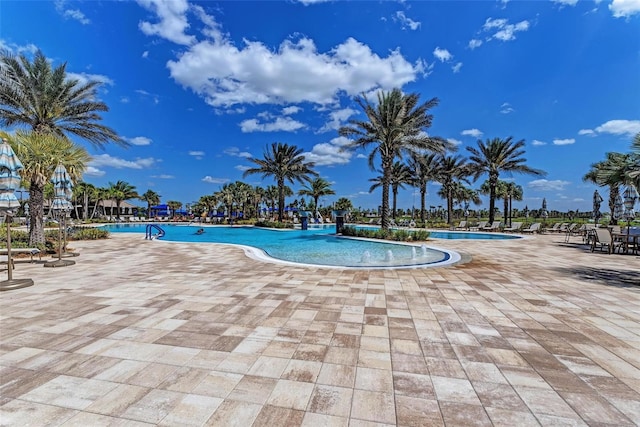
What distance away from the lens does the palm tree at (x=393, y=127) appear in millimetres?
17328

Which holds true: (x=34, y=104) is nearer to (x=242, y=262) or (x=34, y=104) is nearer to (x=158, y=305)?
(x=242, y=262)

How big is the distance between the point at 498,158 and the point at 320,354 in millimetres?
28071

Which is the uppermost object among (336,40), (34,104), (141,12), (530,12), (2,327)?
(336,40)

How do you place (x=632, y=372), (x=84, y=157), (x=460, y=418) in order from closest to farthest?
(x=460, y=418) → (x=632, y=372) → (x=84, y=157)

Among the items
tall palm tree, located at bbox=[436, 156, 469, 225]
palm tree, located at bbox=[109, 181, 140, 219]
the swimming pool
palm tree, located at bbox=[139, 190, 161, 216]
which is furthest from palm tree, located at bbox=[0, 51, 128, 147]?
palm tree, located at bbox=[139, 190, 161, 216]

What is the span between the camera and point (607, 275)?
23.5ft

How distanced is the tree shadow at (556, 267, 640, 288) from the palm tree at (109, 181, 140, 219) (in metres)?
56.5

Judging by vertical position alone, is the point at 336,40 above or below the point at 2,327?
above

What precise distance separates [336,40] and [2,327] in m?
19.9

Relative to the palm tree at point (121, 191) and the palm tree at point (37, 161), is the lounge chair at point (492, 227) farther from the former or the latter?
the palm tree at point (121, 191)

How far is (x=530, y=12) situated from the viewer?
1213cm

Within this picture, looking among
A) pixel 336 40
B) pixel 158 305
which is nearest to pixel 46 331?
pixel 158 305

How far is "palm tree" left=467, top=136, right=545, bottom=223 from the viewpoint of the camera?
25.2 meters

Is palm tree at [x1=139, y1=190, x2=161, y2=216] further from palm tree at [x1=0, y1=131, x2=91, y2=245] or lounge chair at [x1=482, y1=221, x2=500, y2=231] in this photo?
lounge chair at [x1=482, y1=221, x2=500, y2=231]
